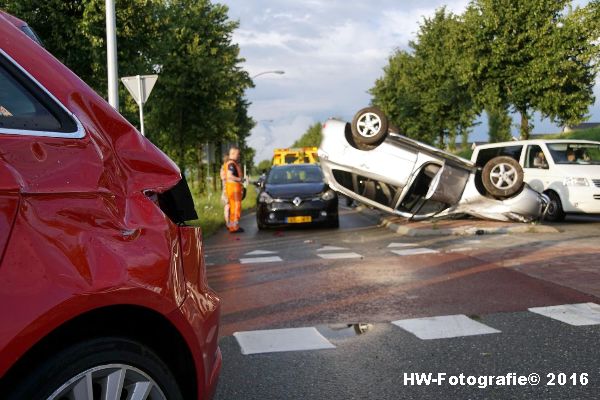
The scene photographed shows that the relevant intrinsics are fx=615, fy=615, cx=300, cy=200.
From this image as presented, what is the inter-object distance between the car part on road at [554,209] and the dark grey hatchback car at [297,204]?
471 cm

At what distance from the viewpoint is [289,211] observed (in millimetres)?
13344

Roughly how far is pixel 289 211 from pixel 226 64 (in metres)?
12.3

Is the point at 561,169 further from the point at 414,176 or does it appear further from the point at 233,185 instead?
the point at 233,185

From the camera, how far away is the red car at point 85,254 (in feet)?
6.18

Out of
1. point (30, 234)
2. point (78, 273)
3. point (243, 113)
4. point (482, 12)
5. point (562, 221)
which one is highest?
point (482, 12)

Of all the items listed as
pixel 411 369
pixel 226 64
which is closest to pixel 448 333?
pixel 411 369

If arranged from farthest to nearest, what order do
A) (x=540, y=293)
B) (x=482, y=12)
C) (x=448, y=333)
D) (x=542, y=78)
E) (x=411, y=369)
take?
1. (x=482, y=12)
2. (x=542, y=78)
3. (x=540, y=293)
4. (x=448, y=333)
5. (x=411, y=369)

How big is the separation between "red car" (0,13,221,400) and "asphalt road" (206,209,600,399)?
143 centimetres

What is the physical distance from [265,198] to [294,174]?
58.2 inches

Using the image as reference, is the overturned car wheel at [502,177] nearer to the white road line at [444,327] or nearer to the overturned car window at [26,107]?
the white road line at [444,327]

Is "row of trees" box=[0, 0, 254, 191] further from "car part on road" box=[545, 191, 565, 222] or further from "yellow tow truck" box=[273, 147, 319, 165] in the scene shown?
"car part on road" box=[545, 191, 565, 222]

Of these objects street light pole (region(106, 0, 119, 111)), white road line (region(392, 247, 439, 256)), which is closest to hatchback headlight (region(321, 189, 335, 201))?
white road line (region(392, 247, 439, 256))

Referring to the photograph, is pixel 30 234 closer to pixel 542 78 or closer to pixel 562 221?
pixel 562 221

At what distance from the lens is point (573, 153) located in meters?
13.6
